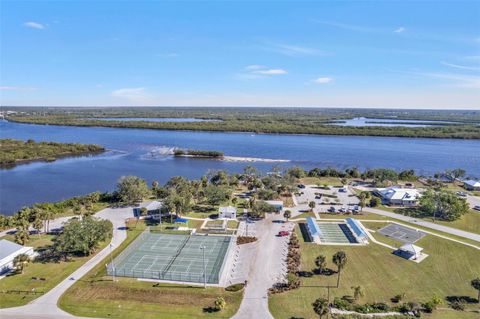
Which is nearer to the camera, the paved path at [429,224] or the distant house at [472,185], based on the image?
the paved path at [429,224]

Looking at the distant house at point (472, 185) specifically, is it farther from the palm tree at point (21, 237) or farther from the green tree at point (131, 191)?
the palm tree at point (21, 237)

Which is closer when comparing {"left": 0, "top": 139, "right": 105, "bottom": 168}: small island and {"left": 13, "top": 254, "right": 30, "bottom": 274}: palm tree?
{"left": 13, "top": 254, "right": 30, "bottom": 274}: palm tree

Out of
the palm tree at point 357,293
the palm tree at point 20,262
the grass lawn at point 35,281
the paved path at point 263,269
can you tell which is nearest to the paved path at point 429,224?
the paved path at point 263,269

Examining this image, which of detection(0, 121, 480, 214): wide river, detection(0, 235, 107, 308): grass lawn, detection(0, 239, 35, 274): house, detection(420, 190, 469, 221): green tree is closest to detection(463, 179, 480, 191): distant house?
detection(0, 121, 480, 214): wide river

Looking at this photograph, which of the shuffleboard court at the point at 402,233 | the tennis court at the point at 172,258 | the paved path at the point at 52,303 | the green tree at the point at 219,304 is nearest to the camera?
the paved path at the point at 52,303

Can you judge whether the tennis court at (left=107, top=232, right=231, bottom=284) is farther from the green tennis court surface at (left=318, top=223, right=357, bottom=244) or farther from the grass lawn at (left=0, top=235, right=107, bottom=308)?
the green tennis court surface at (left=318, top=223, right=357, bottom=244)

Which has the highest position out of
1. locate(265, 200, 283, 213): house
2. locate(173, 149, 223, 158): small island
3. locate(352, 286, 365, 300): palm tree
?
locate(173, 149, 223, 158): small island

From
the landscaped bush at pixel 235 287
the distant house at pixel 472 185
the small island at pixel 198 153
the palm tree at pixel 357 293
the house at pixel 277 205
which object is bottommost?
the landscaped bush at pixel 235 287

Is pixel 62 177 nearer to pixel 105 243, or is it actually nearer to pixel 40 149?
pixel 40 149
